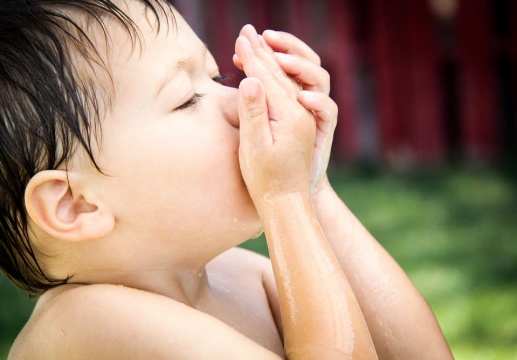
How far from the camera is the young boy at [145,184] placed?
170 centimetres

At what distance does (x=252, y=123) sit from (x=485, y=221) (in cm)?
302

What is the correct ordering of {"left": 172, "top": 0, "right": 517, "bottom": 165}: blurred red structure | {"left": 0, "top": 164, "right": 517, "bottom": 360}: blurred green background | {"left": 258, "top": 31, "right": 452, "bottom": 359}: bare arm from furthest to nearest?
{"left": 172, "top": 0, "right": 517, "bottom": 165}: blurred red structure, {"left": 0, "top": 164, "right": 517, "bottom": 360}: blurred green background, {"left": 258, "top": 31, "right": 452, "bottom": 359}: bare arm

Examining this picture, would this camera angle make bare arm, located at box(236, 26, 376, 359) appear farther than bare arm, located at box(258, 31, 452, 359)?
No

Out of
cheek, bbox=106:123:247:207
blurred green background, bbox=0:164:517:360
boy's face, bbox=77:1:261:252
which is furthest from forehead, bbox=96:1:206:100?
blurred green background, bbox=0:164:517:360

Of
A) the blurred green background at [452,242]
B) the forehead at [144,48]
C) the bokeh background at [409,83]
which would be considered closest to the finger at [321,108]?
the forehead at [144,48]

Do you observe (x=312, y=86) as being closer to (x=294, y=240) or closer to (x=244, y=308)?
(x=294, y=240)

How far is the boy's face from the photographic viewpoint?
1.74 meters

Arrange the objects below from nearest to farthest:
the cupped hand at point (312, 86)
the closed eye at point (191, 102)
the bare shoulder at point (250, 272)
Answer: the closed eye at point (191, 102), the cupped hand at point (312, 86), the bare shoulder at point (250, 272)

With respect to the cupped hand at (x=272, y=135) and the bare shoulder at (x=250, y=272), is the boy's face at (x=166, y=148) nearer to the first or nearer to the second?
the cupped hand at (x=272, y=135)

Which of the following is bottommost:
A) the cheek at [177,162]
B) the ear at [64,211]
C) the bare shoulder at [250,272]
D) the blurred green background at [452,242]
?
the blurred green background at [452,242]

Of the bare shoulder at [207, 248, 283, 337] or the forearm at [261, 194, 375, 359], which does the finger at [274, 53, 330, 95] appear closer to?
the forearm at [261, 194, 375, 359]

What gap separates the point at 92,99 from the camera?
1705mm

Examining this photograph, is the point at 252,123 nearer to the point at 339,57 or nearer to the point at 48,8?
the point at 48,8

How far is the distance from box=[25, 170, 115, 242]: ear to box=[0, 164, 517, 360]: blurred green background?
167 cm
